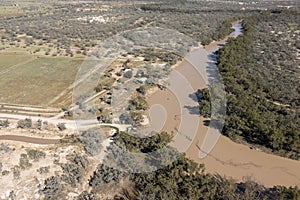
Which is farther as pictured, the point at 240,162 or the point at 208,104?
the point at 208,104

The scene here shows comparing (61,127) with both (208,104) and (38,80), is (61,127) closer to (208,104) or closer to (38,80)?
(208,104)

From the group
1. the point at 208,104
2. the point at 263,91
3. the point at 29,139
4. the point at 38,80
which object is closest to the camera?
the point at 29,139

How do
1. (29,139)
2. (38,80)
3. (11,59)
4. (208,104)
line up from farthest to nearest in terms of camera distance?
(11,59)
(38,80)
(208,104)
(29,139)

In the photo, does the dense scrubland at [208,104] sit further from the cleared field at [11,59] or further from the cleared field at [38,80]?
the cleared field at [38,80]

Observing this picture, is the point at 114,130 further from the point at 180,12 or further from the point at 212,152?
the point at 180,12

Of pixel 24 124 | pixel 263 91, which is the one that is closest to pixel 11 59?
pixel 24 124

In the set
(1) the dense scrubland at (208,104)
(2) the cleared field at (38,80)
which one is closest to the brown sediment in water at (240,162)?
(1) the dense scrubland at (208,104)
